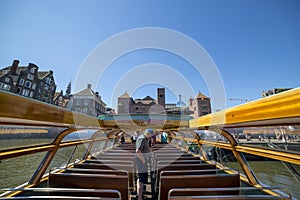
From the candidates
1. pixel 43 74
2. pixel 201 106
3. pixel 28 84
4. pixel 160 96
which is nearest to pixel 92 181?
pixel 28 84

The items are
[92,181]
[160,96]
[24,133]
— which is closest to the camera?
[92,181]

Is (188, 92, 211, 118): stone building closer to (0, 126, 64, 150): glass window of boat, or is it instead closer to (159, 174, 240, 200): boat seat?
(0, 126, 64, 150): glass window of boat

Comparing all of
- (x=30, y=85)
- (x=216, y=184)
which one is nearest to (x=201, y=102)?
(x=30, y=85)

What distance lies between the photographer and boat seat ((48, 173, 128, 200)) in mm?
1638

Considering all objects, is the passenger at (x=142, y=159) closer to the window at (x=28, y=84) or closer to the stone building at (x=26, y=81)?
the stone building at (x=26, y=81)

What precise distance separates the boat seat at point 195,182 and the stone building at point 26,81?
3692cm

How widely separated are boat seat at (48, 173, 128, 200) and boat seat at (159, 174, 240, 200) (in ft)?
1.39

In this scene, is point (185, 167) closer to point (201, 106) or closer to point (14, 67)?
point (14, 67)

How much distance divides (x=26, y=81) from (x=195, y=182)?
40935mm

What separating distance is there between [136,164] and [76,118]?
1909 mm

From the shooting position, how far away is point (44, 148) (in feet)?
7.07

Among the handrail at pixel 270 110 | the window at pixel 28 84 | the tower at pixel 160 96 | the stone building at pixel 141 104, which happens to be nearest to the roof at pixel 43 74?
the window at pixel 28 84

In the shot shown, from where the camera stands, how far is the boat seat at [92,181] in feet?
5.37

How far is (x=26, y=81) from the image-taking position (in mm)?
31781
